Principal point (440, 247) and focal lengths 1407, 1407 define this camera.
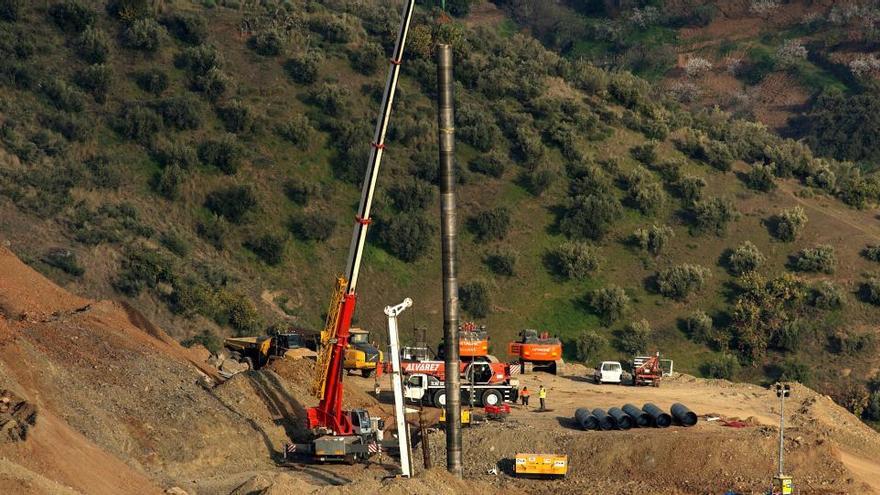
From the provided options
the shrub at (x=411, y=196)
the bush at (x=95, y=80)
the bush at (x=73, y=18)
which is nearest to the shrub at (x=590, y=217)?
the shrub at (x=411, y=196)

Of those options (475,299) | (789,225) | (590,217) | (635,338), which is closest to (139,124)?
(475,299)

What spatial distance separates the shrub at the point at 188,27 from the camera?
9988cm

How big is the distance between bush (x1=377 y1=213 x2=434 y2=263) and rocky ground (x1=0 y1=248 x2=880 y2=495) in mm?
25251

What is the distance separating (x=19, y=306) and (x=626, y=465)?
2283 cm

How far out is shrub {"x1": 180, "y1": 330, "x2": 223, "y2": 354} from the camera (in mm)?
66500

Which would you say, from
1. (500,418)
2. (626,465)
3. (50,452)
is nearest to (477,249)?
(500,418)

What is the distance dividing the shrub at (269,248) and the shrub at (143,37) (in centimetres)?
2096

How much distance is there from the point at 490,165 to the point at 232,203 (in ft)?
60.3

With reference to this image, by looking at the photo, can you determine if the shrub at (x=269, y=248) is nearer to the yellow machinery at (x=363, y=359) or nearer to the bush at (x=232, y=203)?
the bush at (x=232, y=203)

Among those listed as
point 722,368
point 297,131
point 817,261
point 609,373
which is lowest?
point 722,368

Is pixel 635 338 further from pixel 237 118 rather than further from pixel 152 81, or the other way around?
Result: pixel 152 81

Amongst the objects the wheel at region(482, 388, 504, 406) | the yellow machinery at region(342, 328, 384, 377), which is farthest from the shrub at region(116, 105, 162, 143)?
the wheel at region(482, 388, 504, 406)

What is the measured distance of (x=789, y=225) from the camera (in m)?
90.1

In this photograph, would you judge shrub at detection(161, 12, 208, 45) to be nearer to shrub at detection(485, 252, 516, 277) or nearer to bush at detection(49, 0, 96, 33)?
bush at detection(49, 0, 96, 33)
